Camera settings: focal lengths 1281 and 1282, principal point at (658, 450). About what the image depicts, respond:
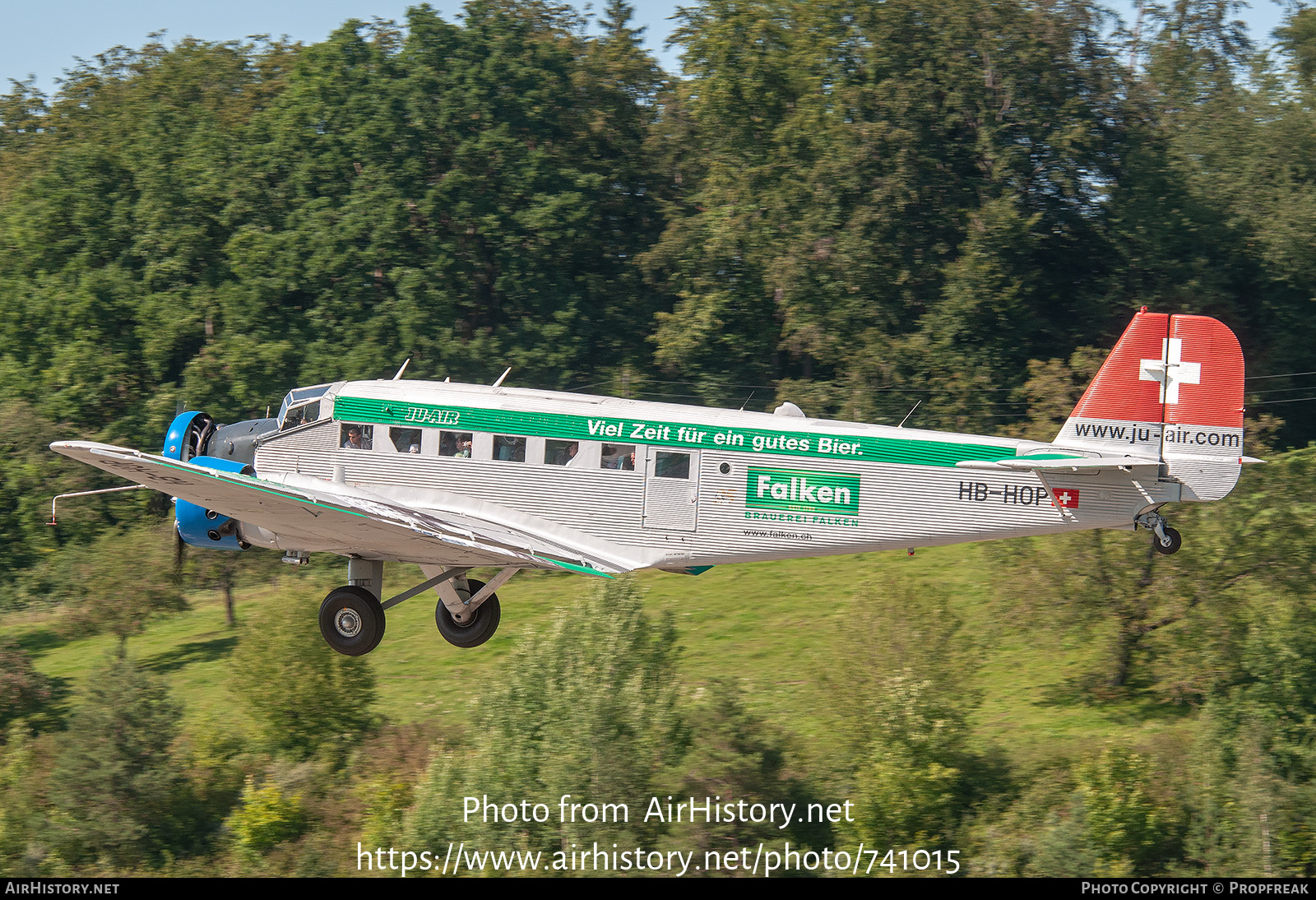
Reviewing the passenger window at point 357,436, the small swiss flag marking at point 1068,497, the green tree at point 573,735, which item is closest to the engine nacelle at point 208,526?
the passenger window at point 357,436

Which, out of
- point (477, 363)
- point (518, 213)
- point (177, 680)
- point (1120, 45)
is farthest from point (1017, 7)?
point (177, 680)

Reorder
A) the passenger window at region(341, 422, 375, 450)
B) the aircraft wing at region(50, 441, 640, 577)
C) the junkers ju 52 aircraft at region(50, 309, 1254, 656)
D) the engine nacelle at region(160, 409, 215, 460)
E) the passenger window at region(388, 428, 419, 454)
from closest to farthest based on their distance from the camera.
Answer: the aircraft wing at region(50, 441, 640, 577) → the junkers ju 52 aircraft at region(50, 309, 1254, 656) → the passenger window at region(388, 428, 419, 454) → the passenger window at region(341, 422, 375, 450) → the engine nacelle at region(160, 409, 215, 460)

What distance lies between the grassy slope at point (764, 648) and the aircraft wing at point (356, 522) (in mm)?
20731

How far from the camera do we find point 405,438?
1695 cm

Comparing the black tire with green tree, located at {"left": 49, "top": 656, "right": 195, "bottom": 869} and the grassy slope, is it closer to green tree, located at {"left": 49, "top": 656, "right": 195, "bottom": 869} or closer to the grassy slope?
the grassy slope

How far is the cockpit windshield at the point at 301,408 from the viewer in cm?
1747

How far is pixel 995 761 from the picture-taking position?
37.2 meters

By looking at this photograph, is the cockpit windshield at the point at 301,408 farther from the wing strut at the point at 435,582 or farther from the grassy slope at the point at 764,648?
the grassy slope at the point at 764,648

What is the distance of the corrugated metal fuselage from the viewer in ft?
53.8

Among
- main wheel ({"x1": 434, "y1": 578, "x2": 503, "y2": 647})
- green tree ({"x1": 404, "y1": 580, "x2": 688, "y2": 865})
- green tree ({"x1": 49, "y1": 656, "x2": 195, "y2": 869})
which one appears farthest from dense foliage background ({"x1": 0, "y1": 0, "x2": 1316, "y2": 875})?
main wheel ({"x1": 434, "y1": 578, "x2": 503, "y2": 647})

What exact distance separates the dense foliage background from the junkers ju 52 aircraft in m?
22.6

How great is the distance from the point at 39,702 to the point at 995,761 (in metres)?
31.8

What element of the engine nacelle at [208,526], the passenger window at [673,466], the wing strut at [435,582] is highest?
the passenger window at [673,466]

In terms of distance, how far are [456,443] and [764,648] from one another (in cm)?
2783
